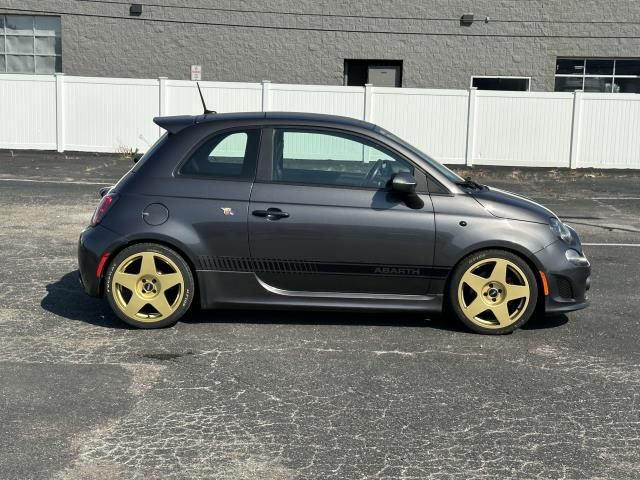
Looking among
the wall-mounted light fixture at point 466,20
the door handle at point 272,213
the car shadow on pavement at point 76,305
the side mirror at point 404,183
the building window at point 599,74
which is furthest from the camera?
the building window at point 599,74

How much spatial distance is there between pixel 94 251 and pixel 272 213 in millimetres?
1373

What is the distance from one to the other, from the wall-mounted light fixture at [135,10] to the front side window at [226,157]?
2008cm

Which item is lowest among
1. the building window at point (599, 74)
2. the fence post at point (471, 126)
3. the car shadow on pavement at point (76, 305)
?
the car shadow on pavement at point (76, 305)

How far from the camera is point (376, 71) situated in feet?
85.5

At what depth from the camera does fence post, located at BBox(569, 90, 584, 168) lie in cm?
2084

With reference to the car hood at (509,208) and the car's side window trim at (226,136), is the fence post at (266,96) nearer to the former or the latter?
the car's side window trim at (226,136)

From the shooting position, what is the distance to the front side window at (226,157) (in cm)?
671

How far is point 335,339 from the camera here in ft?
21.2

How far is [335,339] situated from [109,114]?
1667 centimetres

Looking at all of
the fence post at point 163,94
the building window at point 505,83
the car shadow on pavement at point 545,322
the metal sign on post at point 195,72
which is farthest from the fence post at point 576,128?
the car shadow on pavement at point 545,322

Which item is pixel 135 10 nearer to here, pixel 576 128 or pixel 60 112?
pixel 60 112

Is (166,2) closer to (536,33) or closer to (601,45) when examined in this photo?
(536,33)

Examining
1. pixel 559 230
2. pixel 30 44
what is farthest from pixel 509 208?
pixel 30 44

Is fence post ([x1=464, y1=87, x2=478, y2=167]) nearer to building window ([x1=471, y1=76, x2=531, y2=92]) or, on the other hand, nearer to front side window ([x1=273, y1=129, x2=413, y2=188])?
building window ([x1=471, y1=76, x2=531, y2=92])
